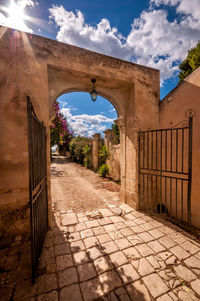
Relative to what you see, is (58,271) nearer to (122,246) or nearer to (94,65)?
(122,246)

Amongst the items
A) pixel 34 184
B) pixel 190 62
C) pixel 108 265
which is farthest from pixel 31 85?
pixel 190 62

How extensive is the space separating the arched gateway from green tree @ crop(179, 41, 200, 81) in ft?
26.5

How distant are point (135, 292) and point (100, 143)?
28.6 feet

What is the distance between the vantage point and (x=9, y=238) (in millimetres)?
2527

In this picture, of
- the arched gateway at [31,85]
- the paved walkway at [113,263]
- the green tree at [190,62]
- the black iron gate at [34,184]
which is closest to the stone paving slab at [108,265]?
the paved walkway at [113,263]

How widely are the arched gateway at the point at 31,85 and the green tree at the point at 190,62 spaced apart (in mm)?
8089

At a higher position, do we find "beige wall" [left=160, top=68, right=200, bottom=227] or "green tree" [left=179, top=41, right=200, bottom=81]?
"green tree" [left=179, top=41, right=200, bottom=81]

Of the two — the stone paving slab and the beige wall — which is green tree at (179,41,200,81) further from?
the stone paving slab

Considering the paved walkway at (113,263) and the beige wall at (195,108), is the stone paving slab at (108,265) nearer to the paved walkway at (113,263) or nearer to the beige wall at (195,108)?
the paved walkway at (113,263)

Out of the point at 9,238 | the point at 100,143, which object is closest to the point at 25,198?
the point at 9,238

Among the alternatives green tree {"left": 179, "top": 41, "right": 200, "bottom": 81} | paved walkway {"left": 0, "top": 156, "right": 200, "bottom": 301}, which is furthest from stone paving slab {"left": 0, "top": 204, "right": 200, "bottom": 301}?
green tree {"left": 179, "top": 41, "right": 200, "bottom": 81}

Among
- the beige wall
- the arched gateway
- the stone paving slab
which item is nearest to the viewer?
the stone paving slab

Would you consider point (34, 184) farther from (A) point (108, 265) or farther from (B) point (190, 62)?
(B) point (190, 62)

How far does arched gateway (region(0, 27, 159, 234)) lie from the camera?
2.54 m
